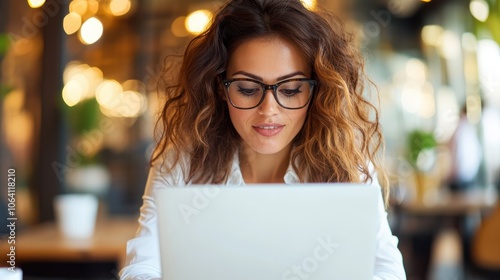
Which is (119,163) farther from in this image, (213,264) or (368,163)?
(213,264)

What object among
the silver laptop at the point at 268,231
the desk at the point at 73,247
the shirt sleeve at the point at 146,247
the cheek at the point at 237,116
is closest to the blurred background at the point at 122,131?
the desk at the point at 73,247

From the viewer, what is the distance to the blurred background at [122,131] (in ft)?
14.7

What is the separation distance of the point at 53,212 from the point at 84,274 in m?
2.02

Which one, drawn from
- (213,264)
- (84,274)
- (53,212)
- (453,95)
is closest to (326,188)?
(213,264)

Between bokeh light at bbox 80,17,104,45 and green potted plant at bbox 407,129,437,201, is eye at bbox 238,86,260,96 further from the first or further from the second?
bokeh light at bbox 80,17,104,45

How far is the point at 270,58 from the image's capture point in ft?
5.55

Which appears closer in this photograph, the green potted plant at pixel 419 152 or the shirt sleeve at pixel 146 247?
the shirt sleeve at pixel 146 247

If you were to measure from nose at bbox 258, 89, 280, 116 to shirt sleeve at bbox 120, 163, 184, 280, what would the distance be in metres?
0.33

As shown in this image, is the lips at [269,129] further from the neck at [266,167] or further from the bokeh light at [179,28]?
the bokeh light at [179,28]

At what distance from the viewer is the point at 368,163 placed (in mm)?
1818

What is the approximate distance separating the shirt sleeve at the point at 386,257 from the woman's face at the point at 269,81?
0.28m

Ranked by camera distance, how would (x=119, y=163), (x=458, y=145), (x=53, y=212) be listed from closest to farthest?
(x=53, y=212) < (x=119, y=163) < (x=458, y=145)

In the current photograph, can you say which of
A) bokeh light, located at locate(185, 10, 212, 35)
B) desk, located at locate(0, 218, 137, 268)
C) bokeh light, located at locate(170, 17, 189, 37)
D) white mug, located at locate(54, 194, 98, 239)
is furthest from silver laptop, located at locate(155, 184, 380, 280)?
bokeh light, located at locate(170, 17, 189, 37)

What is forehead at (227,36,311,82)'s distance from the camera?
168 centimetres
